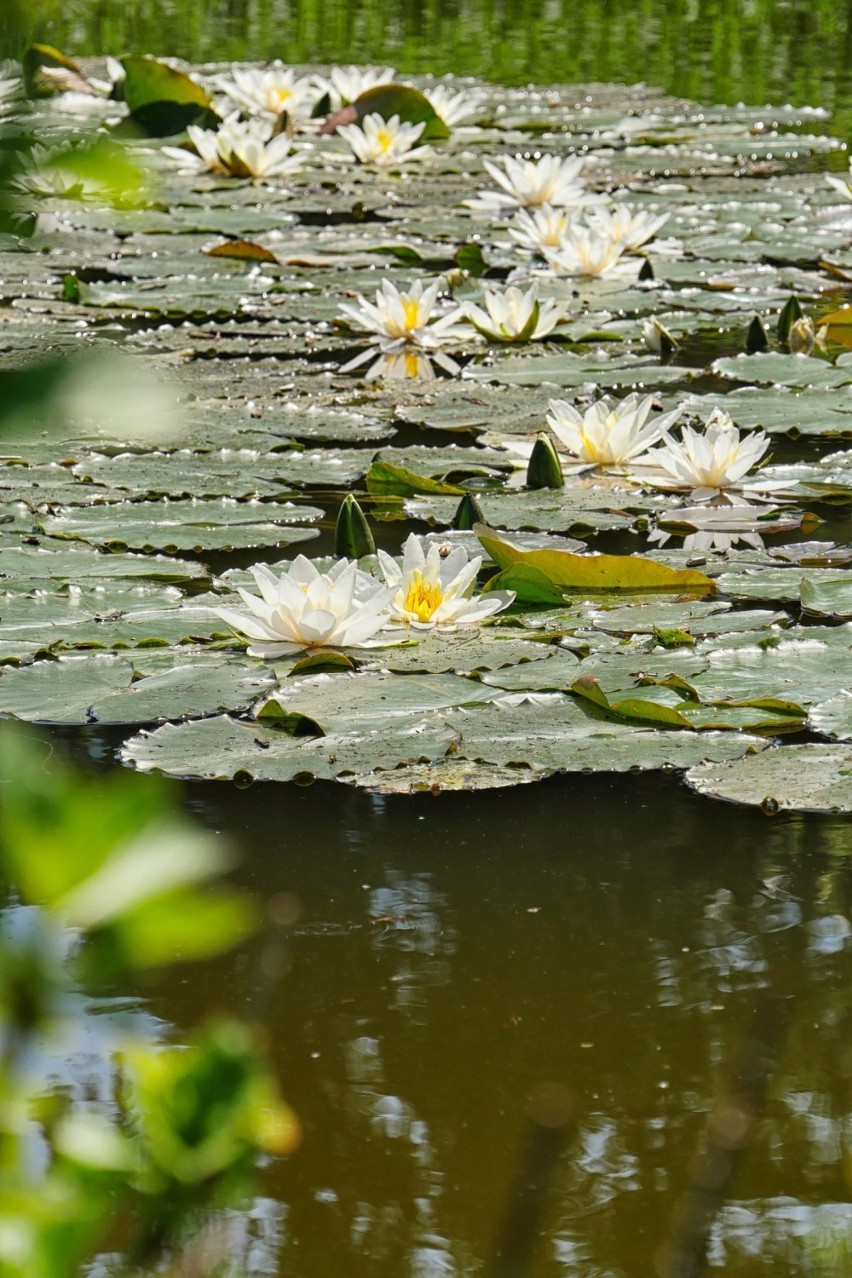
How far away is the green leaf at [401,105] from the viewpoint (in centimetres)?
772

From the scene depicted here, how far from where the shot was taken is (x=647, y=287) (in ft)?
17.5

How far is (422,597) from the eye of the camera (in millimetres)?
2605

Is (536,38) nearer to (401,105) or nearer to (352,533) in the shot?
(401,105)

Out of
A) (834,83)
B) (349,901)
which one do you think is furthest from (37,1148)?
(834,83)

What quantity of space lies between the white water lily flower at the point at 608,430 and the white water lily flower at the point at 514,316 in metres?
1.14

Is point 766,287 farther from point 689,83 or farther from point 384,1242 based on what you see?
point 689,83

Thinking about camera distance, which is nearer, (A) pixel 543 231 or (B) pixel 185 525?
(B) pixel 185 525

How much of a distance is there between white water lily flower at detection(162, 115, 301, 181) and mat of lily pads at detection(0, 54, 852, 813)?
2.55 feet

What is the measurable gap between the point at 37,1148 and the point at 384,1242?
29 centimetres

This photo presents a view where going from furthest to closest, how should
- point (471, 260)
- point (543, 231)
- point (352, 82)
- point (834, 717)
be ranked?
point (352, 82) < point (471, 260) < point (543, 231) < point (834, 717)

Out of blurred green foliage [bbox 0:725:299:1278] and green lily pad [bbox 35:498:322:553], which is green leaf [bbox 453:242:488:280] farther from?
blurred green foliage [bbox 0:725:299:1278]

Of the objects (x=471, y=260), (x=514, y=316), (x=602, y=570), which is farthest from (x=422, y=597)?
(x=471, y=260)

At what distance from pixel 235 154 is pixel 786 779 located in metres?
5.64

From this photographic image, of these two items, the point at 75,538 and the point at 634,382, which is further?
the point at 634,382
